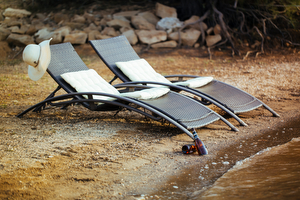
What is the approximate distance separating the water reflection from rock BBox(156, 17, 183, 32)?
8588 mm

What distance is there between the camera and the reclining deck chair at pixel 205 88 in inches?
182

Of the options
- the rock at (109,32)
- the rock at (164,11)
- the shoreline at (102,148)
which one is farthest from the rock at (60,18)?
the shoreline at (102,148)

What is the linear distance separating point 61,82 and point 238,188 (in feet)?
10.3

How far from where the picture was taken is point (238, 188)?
2834 millimetres

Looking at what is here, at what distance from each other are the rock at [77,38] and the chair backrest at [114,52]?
538 centimetres

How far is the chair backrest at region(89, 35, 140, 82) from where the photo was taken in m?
5.57

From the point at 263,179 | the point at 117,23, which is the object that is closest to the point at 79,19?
the point at 117,23

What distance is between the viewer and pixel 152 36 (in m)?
11.2

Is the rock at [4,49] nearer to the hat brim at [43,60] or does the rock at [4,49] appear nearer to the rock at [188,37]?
the rock at [188,37]

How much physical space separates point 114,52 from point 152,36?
5.57 m

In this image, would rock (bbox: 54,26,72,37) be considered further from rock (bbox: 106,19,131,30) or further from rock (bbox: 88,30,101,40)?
rock (bbox: 106,19,131,30)

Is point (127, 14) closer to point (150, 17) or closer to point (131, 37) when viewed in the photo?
point (150, 17)

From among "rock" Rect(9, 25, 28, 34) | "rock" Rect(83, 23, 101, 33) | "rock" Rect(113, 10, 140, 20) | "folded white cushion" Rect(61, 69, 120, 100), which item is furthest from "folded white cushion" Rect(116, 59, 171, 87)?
"rock" Rect(9, 25, 28, 34)

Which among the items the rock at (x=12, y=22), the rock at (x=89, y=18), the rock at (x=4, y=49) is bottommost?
the rock at (x=4, y=49)
